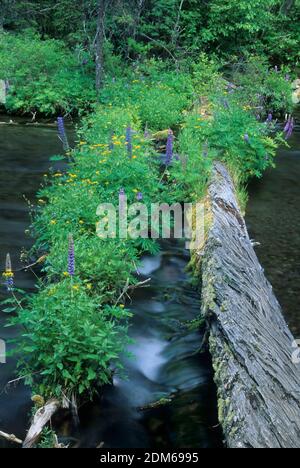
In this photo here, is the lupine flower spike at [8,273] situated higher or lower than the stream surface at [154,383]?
higher

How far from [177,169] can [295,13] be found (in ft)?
55.4

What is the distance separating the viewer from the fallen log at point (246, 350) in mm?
3336

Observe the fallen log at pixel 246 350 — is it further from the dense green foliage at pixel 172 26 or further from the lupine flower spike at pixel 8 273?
the dense green foliage at pixel 172 26

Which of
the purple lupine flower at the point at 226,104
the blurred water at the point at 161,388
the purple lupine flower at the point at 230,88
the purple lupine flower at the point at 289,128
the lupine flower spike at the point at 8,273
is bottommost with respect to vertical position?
the blurred water at the point at 161,388

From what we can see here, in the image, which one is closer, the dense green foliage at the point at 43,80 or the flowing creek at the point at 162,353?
the flowing creek at the point at 162,353

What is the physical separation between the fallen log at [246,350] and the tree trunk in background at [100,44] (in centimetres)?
958

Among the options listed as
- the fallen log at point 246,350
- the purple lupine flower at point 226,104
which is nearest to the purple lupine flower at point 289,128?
the purple lupine flower at point 226,104

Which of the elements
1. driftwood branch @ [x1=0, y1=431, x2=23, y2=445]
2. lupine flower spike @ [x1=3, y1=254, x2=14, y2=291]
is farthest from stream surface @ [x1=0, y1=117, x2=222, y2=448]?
lupine flower spike @ [x1=3, y1=254, x2=14, y2=291]

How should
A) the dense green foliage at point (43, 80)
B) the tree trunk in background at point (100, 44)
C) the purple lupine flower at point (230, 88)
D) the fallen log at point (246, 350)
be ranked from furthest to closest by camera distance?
the purple lupine flower at point (230, 88), the dense green foliage at point (43, 80), the tree trunk in background at point (100, 44), the fallen log at point (246, 350)

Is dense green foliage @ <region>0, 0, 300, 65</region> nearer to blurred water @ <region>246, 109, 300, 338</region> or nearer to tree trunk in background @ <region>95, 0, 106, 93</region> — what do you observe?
tree trunk in background @ <region>95, 0, 106, 93</region>

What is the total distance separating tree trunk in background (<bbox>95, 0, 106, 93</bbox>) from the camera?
1357 cm

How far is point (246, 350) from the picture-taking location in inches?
156

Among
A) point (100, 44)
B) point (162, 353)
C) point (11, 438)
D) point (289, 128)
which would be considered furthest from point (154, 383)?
point (100, 44)

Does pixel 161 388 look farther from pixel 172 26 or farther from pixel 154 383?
pixel 172 26
